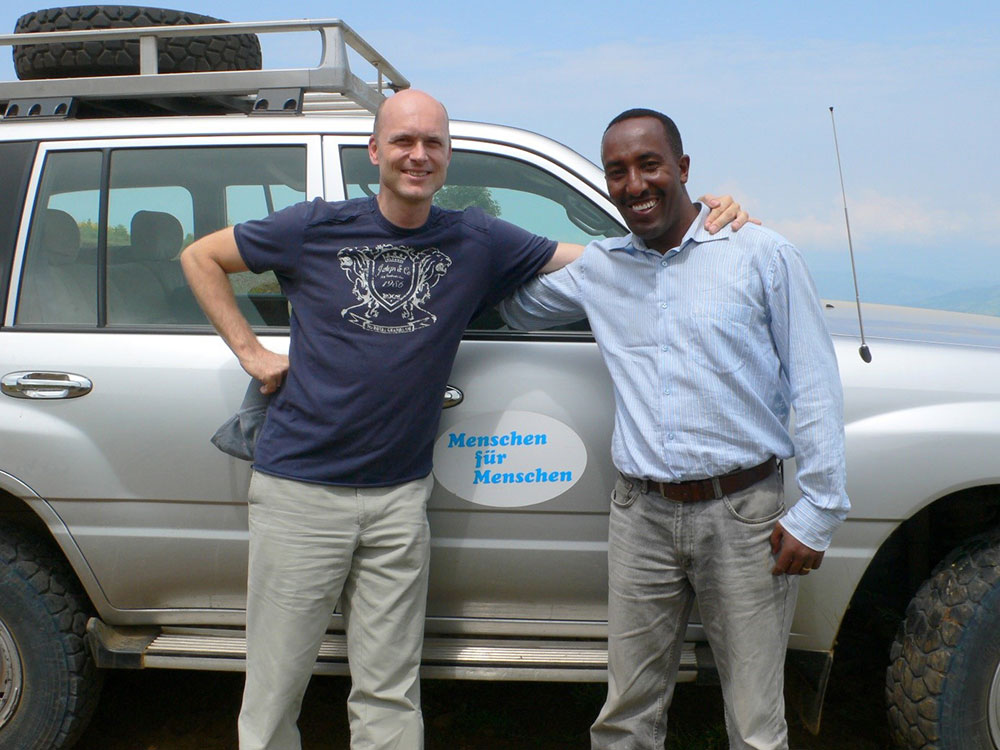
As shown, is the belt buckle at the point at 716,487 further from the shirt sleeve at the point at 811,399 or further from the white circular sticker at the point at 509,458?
the white circular sticker at the point at 509,458

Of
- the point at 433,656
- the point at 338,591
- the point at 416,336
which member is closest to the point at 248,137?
the point at 416,336

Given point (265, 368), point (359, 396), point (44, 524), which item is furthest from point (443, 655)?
point (44, 524)

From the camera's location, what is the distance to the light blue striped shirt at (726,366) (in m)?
2.09

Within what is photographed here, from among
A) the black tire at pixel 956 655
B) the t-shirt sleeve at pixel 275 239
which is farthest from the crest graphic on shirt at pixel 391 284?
the black tire at pixel 956 655

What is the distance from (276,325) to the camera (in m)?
2.75

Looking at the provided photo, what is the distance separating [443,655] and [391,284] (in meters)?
1.09

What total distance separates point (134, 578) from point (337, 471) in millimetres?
881

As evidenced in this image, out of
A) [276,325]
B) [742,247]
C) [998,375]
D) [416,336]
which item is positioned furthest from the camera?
[276,325]

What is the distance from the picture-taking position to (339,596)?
8.36 ft

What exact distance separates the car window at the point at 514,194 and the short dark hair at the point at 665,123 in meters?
0.50

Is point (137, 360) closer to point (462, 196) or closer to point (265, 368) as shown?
point (265, 368)

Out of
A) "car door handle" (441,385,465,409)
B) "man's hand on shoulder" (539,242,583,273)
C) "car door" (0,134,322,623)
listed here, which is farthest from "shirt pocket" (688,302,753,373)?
"car door" (0,134,322,623)

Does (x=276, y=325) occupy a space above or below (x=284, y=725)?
above

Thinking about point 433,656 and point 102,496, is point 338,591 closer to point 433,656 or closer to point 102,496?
point 433,656
